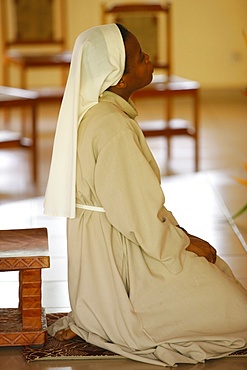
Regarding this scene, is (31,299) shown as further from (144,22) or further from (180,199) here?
(144,22)

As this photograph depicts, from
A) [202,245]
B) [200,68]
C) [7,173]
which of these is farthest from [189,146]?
[202,245]

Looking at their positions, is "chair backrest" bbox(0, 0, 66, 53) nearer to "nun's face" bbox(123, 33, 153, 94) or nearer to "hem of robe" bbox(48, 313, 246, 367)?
"nun's face" bbox(123, 33, 153, 94)

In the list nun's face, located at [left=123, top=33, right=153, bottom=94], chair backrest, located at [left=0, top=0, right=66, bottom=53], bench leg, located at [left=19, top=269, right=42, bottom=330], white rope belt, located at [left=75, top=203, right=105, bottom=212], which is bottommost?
bench leg, located at [left=19, top=269, right=42, bottom=330]

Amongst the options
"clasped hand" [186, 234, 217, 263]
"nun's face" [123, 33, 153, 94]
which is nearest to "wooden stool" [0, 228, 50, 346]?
"clasped hand" [186, 234, 217, 263]

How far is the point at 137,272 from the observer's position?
2.93 meters

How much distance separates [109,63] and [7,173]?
10.5 ft

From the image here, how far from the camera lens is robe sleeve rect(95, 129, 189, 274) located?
2846mm

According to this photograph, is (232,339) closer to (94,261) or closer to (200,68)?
(94,261)

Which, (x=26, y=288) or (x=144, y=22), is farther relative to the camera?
(x=144, y=22)

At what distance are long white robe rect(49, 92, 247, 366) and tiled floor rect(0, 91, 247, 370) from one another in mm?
76

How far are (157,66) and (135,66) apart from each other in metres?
3.88

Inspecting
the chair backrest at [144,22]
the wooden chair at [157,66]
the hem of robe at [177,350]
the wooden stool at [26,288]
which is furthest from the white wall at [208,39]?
the hem of robe at [177,350]

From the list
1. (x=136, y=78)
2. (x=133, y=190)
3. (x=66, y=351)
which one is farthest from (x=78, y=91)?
(x=66, y=351)

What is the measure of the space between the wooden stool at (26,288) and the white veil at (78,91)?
0.50ft
